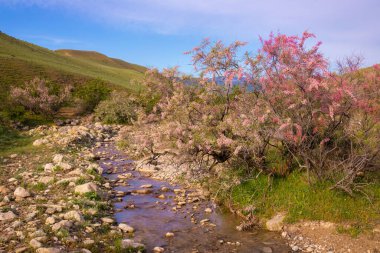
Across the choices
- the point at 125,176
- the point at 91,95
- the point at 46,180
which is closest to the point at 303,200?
the point at 125,176

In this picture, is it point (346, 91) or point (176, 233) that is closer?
point (346, 91)

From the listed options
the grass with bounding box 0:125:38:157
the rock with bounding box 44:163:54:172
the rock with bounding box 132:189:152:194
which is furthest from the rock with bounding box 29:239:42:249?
the grass with bounding box 0:125:38:157

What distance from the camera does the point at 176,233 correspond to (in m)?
10.3

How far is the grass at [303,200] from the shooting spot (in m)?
10.1

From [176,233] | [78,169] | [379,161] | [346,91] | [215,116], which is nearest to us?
[346,91]

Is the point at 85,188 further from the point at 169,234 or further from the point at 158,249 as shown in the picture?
the point at 158,249

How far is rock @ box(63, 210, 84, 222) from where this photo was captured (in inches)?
401

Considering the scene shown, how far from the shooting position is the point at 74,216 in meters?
10.3

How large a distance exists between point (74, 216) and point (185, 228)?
10.7 ft

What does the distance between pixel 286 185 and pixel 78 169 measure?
9051 mm

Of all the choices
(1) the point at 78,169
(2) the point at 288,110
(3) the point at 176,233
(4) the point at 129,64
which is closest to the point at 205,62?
(2) the point at 288,110

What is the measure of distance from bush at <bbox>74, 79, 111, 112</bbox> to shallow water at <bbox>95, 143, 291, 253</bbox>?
94.2 ft

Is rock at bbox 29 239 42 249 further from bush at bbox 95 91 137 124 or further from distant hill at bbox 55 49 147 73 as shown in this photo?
distant hill at bbox 55 49 147 73

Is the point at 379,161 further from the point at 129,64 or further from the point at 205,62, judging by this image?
the point at 129,64
